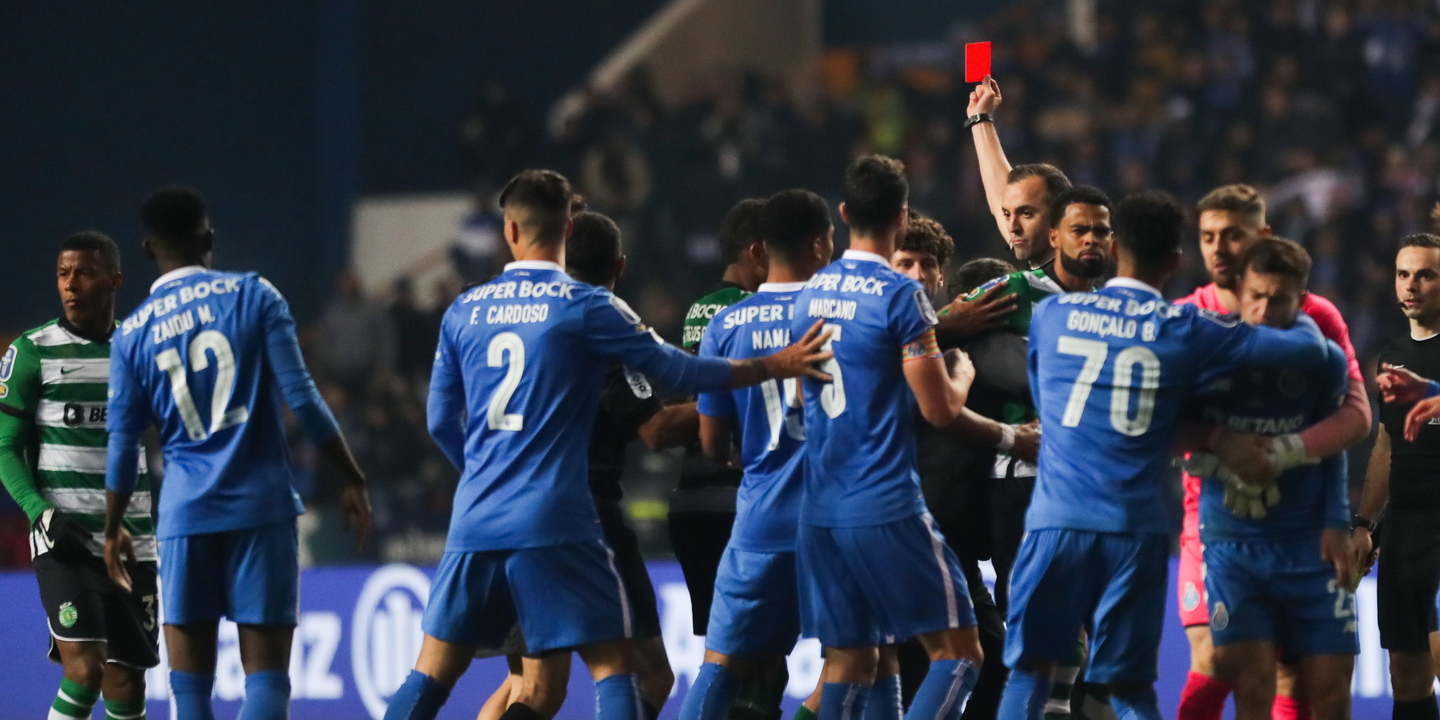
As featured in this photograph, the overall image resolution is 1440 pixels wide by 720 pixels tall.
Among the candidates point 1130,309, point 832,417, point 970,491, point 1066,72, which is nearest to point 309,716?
point 970,491

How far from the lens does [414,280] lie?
19.2m

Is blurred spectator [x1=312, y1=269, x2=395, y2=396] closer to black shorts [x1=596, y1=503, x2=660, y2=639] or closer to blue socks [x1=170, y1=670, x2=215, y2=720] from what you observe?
black shorts [x1=596, y1=503, x2=660, y2=639]

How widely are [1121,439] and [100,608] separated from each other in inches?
165

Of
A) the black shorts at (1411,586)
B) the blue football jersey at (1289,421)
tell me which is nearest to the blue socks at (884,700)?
the blue football jersey at (1289,421)

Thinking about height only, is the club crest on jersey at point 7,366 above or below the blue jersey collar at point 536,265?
below

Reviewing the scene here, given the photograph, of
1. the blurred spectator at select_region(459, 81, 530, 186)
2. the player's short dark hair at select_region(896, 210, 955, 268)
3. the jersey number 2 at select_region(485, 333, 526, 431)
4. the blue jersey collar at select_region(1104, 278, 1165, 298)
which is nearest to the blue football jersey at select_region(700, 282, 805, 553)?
the jersey number 2 at select_region(485, 333, 526, 431)

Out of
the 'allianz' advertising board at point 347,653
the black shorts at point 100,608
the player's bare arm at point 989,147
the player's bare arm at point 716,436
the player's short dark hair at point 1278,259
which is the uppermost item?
the player's bare arm at point 989,147

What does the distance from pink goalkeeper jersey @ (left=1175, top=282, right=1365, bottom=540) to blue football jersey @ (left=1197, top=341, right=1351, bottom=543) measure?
0.18 metres

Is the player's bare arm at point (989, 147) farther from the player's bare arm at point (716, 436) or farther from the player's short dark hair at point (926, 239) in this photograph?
the player's bare arm at point (716, 436)

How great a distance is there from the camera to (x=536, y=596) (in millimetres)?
5789

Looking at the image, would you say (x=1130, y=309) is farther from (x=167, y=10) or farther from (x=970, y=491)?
(x=167, y=10)

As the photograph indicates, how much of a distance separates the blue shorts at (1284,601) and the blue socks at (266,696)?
3.06 metres

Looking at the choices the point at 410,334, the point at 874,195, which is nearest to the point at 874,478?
the point at 874,195

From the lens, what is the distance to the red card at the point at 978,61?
7.72 metres
